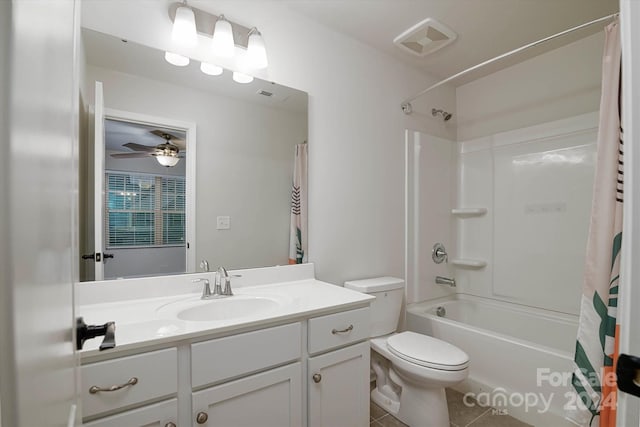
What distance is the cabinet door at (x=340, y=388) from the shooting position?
1.24 meters

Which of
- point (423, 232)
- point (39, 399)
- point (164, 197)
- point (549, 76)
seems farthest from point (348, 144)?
point (39, 399)

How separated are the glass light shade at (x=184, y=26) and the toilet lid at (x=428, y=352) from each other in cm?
197

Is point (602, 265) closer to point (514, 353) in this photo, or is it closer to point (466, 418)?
point (514, 353)

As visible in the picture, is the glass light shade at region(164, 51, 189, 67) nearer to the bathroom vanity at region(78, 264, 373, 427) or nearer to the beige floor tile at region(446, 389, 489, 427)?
the bathroom vanity at region(78, 264, 373, 427)

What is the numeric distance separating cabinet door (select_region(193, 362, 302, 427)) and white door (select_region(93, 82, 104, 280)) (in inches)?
28.5

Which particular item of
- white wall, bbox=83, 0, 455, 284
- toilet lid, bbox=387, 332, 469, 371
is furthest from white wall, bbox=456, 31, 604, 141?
toilet lid, bbox=387, 332, 469, 371

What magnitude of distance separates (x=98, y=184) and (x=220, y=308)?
29.8 inches

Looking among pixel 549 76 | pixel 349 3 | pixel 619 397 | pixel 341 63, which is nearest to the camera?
pixel 619 397

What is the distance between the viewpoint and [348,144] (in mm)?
2016

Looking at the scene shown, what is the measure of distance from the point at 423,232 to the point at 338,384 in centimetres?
149

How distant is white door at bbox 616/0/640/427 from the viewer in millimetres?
552

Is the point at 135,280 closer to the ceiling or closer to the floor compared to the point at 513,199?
closer to the floor

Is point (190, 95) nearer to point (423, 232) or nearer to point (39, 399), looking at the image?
point (39, 399)

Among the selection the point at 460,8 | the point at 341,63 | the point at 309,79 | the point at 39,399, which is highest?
the point at 460,8
